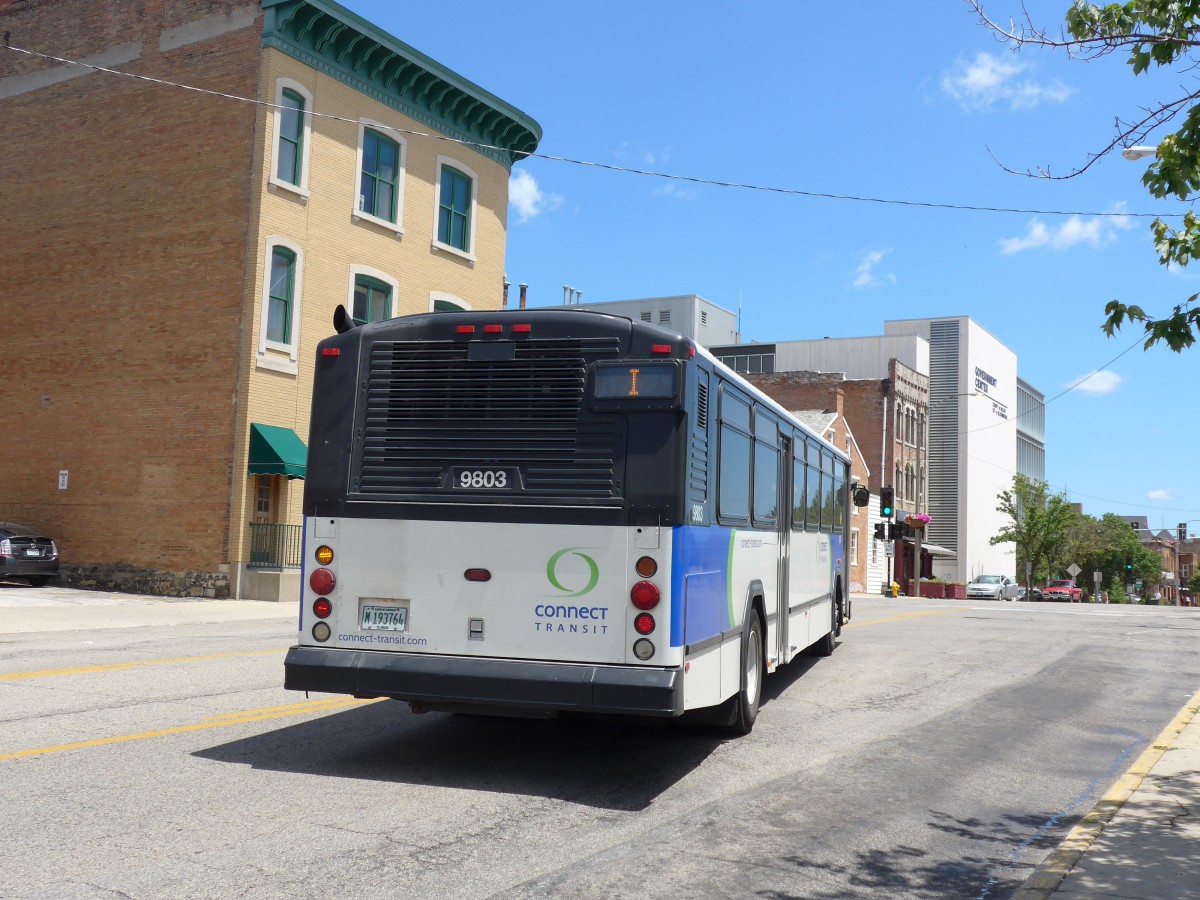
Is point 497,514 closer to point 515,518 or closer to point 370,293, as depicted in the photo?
point 515,518

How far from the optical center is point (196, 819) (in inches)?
236

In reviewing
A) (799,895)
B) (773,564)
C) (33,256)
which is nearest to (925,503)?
(33,256)

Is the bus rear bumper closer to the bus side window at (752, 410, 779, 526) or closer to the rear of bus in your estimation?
the rear of bus

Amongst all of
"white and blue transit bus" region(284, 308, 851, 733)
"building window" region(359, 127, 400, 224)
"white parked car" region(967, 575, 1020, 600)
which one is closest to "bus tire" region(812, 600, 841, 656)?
"white and blue transit bus" region(284, 308, 851, 733)

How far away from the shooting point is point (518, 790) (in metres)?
7.11

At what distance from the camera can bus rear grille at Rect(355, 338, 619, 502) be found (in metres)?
7.30

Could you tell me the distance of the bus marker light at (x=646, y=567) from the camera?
703 centimetres

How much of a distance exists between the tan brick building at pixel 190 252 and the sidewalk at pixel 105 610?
135 centimetres

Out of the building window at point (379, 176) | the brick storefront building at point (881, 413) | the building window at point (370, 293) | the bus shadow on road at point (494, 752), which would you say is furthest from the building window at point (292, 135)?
the brick storefront building at point (881, 413)

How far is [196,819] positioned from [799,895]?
121 inches

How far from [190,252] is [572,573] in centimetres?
2078

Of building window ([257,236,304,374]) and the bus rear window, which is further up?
building window ([257,236,304,374])

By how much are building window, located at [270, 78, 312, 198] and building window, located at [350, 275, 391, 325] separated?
→ 281 cm

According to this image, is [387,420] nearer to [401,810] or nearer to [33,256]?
[401,810]
